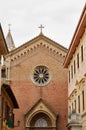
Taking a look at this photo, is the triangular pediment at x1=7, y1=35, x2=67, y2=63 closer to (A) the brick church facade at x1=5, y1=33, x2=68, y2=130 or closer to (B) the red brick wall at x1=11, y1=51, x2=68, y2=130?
(A) the brick church facade at x1=5, y1=33, x2=68, y2=130

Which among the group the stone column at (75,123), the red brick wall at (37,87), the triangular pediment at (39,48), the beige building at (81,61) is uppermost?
the triangular pediment at (39,48)

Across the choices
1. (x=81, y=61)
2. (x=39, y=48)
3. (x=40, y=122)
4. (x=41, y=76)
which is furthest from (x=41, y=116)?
(x=81, y=61)

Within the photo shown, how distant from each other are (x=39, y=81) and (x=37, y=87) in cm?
77

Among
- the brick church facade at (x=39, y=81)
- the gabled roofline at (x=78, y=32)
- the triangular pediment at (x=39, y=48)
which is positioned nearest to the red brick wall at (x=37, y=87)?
→ the brick church facade at (x=39, y=81)

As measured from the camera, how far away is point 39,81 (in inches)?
1854

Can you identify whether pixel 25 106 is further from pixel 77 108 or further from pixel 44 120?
pixel 77 108

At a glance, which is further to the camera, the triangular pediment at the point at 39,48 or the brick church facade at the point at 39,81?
the triangular pediment at the point at 39,48

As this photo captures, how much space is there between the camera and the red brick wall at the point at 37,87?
46250 mm

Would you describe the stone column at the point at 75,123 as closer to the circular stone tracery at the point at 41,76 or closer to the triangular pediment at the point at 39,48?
the circular stone tracery at the point at 41,76

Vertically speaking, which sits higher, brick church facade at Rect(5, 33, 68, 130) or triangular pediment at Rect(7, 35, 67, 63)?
triangular pediment at Rect(7, 35, 67, 63)

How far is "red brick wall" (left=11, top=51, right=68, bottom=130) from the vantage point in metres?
46.2

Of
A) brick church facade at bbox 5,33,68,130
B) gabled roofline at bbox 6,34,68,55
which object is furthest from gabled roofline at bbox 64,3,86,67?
brick church facade at bbox 5,33,68,130

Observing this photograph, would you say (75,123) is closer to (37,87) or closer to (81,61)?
(81,61)

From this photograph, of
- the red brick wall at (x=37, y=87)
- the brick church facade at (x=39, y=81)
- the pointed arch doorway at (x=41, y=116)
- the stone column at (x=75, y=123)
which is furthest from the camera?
the red brick wall at (x=37, y=87)
